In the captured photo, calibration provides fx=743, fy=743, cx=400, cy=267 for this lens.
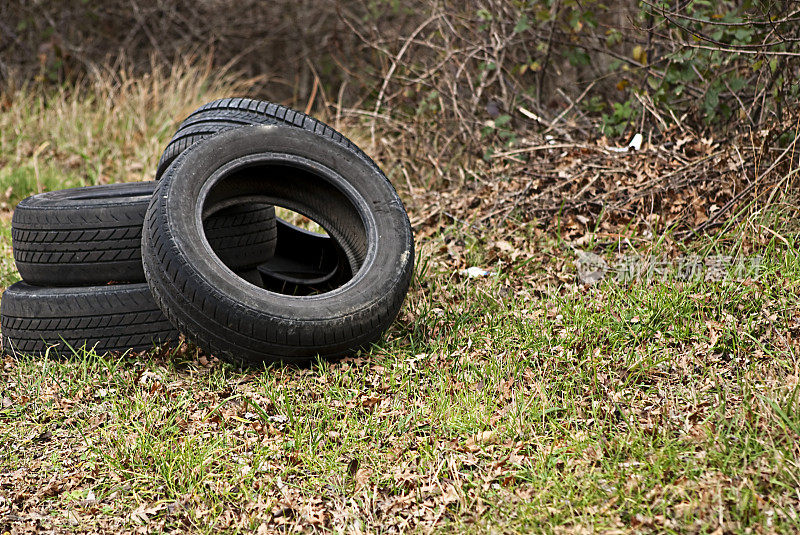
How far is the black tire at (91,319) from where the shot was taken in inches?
161

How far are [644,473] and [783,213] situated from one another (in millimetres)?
2410

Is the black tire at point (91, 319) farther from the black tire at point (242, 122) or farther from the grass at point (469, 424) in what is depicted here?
the black tire at point (242, 122)

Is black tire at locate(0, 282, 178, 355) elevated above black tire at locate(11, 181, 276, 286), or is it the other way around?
black tire at locate(11, 181, 276, 286)

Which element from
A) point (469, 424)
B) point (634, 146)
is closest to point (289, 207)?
point (469, 424)

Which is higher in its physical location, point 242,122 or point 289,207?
point 242,122

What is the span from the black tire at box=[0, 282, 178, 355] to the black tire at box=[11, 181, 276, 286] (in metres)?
0.11

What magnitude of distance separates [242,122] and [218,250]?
80 cm

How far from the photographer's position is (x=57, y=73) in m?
9.75

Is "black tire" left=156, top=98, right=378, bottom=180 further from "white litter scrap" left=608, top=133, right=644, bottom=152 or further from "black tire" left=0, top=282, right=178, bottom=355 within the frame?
"white litter scrap" left=608, top=133, right=644, bottom=152

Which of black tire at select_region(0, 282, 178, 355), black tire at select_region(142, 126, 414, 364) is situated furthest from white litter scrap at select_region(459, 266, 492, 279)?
black tire at select_region(0, 282, 178, 355)

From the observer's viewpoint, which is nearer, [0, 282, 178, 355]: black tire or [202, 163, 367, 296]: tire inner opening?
[0, 282, 178, 355]: black tire

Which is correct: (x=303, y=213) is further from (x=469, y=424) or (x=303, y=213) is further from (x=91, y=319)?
(x=469, y=424)

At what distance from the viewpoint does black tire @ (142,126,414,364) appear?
3.63 m

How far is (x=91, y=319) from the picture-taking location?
13.4ft
